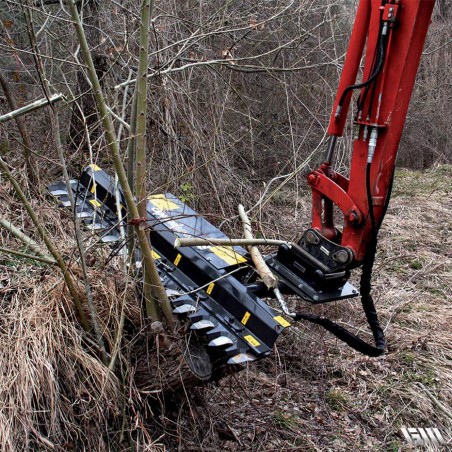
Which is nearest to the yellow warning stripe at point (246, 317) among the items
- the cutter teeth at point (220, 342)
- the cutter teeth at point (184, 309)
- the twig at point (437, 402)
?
the cutter teeth at point (220, 342)

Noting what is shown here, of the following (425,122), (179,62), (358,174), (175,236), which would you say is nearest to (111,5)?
(179,62)

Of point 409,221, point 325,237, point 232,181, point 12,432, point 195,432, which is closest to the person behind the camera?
point 12,432

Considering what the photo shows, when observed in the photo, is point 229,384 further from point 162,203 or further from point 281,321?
point 162,203

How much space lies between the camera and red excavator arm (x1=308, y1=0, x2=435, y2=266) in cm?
317

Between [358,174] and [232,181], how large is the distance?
299 cm

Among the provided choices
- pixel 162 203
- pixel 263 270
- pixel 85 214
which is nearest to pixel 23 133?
pixel 85 214

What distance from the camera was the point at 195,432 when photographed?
11.0 feet

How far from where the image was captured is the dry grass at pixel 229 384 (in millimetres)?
2914

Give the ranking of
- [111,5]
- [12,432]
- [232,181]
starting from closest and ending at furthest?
1. [12,432]
2. [111,5]
3. [232,181]

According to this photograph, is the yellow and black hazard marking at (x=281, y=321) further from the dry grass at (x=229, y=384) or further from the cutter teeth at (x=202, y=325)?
the dry grass at (x=229, y=384)

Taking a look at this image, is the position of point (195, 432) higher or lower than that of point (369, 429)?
higher

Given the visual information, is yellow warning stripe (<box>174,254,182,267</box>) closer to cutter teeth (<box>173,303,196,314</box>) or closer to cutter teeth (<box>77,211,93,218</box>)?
cutter teeth (<box>173,303,196,314</box>)

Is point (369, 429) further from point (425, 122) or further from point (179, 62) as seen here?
point (425, 122)

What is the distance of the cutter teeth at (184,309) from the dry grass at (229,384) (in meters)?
0.26
